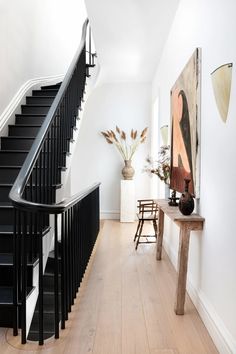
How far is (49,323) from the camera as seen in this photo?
255 cm

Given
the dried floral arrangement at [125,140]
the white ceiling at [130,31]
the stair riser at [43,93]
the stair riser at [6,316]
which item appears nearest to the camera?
the stair riser at [6,316]

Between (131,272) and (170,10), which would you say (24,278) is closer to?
(131,272)

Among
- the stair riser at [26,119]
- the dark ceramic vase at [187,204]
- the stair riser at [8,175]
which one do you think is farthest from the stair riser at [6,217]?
the stair riser at [26,119]

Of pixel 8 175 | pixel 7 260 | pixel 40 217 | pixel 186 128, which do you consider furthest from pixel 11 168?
pixel 186 128

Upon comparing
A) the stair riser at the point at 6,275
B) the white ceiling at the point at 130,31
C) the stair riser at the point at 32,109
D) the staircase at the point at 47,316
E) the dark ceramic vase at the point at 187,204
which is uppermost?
the white ceiling at the point at 130,31

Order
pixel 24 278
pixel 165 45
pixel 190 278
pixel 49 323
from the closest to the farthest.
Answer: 1. pixel 24 278
2. pixel 49 323
3. pixel 190 278
4. pixel 165 45

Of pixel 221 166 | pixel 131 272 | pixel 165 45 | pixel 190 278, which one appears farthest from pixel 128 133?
pixel 221 166

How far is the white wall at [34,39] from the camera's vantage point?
13.1ft

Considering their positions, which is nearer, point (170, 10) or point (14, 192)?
point (14, 192)

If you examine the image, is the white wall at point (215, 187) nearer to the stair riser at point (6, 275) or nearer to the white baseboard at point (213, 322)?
the white baseboard at point (213, 322)

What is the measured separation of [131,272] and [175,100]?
2052mm

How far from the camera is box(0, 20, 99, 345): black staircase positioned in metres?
1.98

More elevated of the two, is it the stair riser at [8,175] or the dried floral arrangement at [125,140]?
the dried floral arrangement at [125,140]

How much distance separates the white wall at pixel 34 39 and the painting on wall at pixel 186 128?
2.30 metres
